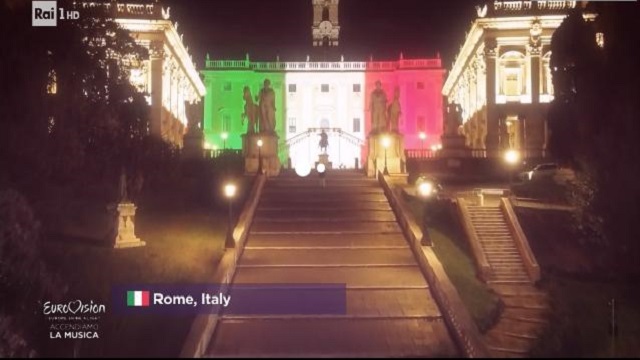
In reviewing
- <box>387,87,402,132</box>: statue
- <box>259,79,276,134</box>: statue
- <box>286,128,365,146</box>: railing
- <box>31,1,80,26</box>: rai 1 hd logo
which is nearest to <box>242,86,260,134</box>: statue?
<box>259,79,276,134</box>: statue

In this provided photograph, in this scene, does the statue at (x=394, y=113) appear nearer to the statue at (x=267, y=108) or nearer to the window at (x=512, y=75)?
the statue at (x=267, y=108)

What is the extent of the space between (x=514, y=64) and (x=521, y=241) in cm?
3969

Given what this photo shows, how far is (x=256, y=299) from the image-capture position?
55.7ft

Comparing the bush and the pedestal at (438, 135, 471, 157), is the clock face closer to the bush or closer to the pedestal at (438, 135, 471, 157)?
the pedestal at (438, 135, 471, 157)

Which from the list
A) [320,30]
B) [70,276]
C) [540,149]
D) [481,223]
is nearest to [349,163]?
[540,149]

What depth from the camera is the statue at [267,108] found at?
107 feet

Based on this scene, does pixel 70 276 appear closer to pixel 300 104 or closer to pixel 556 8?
pixel 556 8

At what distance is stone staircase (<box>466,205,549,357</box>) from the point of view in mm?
17078

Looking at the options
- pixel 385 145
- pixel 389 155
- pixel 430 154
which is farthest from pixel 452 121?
pixel 385 145

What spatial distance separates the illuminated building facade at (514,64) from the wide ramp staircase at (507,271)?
100 feet

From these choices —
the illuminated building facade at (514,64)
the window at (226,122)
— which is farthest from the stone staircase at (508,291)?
the window at (226,122)

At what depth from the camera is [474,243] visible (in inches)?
897

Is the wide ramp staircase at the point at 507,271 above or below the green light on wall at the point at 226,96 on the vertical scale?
below

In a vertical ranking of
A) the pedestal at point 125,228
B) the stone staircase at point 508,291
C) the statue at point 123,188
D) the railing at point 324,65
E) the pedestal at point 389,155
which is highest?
the railing at point 324,65
